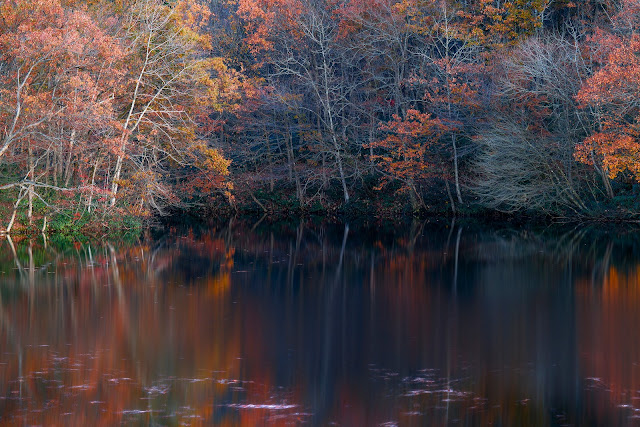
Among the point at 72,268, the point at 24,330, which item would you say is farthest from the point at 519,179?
the point at 24,330

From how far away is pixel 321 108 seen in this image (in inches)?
1423

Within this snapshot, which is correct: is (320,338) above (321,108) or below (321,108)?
below

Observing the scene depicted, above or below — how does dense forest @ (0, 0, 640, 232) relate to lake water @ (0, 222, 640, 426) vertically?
above

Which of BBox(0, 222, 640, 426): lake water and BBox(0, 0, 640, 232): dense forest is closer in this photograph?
BBox(0, 222, 640, 426): lake water

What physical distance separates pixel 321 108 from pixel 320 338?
84.8ft

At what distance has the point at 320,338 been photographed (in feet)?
36.7

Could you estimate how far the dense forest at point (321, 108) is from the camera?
2287cm

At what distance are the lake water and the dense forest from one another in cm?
483

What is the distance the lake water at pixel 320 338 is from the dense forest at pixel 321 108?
15.8 feet

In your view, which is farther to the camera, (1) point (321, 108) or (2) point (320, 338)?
(1) point (321, 108)

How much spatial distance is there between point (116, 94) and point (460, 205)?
15.2m

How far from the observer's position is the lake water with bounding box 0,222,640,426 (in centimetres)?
803

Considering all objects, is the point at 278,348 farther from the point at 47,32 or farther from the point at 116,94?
the point at 116,94

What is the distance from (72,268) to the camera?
59.5ft
